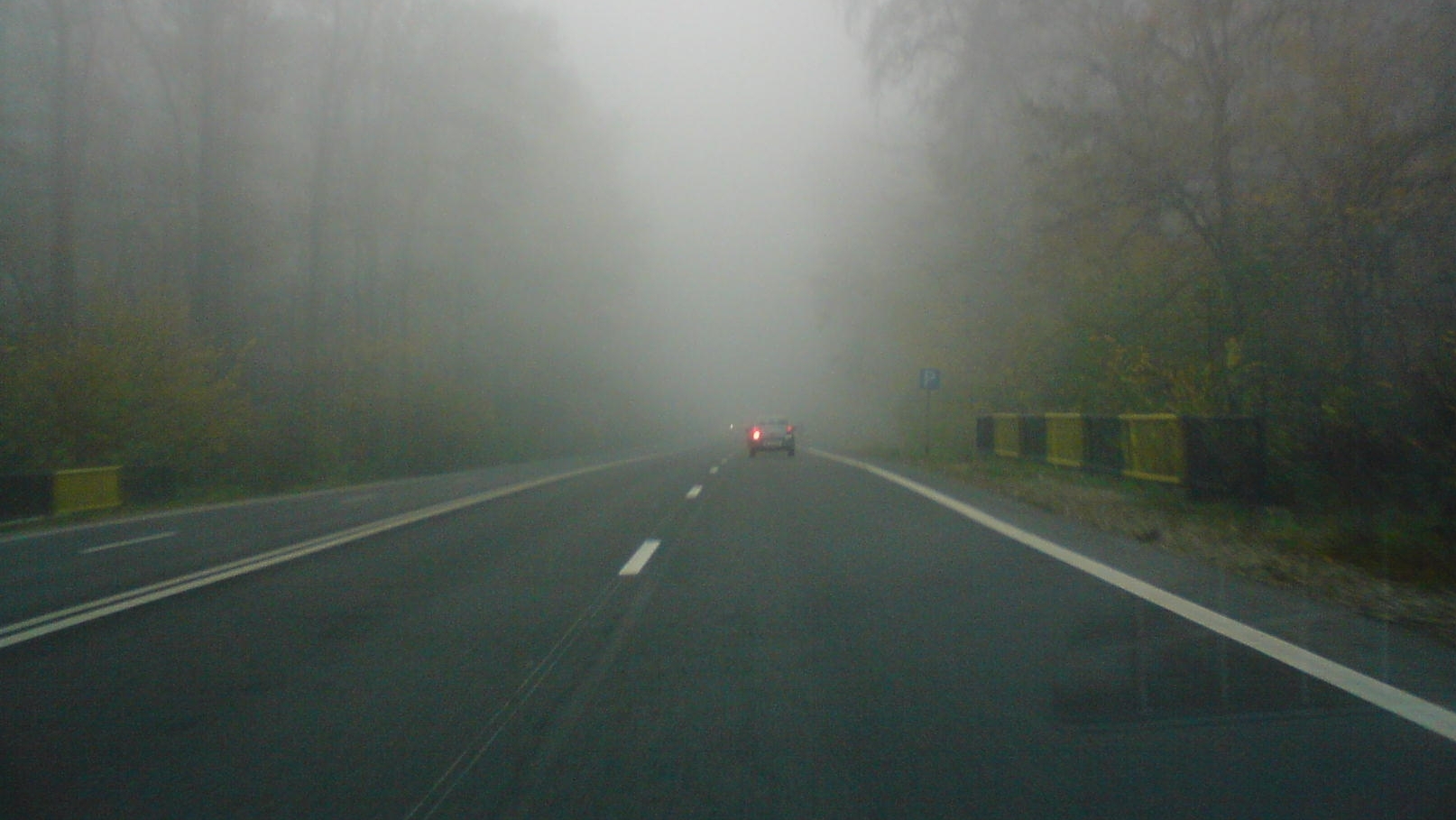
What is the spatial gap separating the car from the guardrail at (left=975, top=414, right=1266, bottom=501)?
42.3ft

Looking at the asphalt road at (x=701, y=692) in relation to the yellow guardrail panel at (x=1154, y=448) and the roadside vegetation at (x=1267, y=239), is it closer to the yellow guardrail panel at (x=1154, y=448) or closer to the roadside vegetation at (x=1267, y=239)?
the roadside vegetation at (x=1267, y=239)

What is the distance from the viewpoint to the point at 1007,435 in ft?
92.3

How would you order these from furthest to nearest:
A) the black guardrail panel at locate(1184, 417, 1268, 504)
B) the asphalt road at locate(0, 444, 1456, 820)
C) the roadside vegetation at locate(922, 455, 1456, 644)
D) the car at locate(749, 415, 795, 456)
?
the car at locate(749, 415, 795, 456), the black guardrail panel at locate(1184, 417, 1268, 504), the roadside vegetation at locate(922, 455, 1456, 644), the asphalt road at locate(0, 444, 1456, 820)

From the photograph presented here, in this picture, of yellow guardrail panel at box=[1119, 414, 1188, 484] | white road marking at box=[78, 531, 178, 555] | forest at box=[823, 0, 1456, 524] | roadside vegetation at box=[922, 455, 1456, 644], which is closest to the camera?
roadside vegetation at box=[922, 455, 1456, 644]

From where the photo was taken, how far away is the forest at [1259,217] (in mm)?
12414

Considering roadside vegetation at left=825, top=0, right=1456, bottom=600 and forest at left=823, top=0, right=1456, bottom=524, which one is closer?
roadside vegetation at left=825, top=0, right=1456, bottom=600

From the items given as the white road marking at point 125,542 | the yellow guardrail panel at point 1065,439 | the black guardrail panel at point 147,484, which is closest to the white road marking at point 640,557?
the white road marking at point 125,542

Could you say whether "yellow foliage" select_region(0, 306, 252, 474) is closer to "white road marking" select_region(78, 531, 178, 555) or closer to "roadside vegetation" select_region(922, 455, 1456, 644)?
"white road marking" select_region(78, 531, 178, 555)

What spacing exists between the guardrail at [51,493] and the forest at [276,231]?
3074 mm

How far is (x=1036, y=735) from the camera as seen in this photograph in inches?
178

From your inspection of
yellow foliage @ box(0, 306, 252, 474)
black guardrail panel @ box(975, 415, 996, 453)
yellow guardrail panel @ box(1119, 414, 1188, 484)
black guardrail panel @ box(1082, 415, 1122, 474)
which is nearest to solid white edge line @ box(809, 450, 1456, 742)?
yellow guardrail panel @ box(1119, 414, 1188, 484)

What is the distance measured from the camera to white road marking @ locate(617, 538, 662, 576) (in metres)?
9.19

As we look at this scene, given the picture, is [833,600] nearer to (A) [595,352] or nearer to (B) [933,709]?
(B) [933,709]

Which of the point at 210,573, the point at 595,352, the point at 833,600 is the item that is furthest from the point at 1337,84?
the point at 595,352
